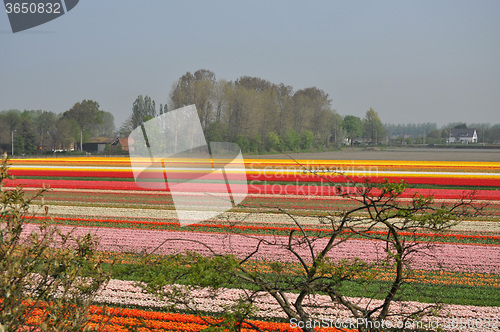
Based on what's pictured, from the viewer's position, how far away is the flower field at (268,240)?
8.06m

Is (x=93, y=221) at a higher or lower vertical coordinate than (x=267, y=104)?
lower

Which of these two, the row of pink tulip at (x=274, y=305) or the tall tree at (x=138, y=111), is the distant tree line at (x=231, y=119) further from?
the row of pink tulip at (x=274, y=305)

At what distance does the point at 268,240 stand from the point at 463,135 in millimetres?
145336

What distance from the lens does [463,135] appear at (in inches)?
5714

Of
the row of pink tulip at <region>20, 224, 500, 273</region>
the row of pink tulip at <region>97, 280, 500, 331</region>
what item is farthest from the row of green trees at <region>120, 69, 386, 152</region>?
the row of pink tulip at <region>97, 280, 500, 331</region>

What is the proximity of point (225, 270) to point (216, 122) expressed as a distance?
218 ft

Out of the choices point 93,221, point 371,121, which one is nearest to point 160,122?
point 93,221

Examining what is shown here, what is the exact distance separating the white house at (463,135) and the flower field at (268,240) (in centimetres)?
11933

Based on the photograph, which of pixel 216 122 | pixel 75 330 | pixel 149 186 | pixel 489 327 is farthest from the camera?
pixel 216 122

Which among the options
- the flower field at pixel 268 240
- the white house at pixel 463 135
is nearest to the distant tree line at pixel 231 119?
the white house at pixel 463 135

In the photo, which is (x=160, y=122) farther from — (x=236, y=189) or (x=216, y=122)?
(x=216, y=122)

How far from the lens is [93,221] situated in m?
17.4

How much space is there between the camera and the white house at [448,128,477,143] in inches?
5630

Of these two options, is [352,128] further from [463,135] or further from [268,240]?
[268,240]
